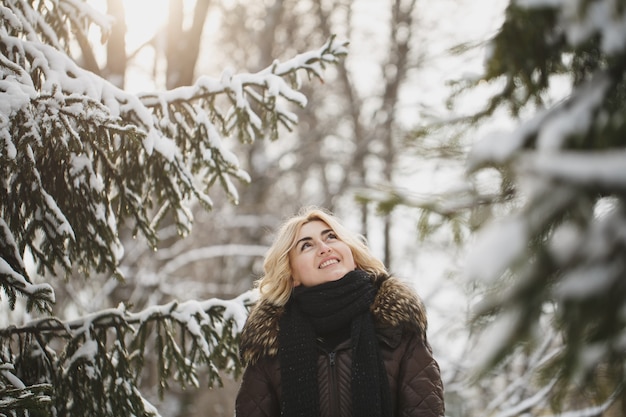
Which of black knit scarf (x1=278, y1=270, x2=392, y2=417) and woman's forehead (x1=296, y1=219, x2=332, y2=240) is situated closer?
black knit scarf (x1=278, y1=270, x2=392, y2=417)

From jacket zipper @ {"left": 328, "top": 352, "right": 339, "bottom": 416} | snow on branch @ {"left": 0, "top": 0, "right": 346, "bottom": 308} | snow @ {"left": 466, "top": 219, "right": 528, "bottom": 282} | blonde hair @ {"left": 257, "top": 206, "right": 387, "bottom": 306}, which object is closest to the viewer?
snow @ {"left": 466, "top": 219, "right": 528, "bottom": 282}

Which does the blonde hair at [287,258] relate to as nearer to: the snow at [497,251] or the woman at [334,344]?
the woman at [334,344]

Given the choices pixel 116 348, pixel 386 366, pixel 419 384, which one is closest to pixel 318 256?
pixel 386 366

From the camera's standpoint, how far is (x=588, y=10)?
3.01 feet

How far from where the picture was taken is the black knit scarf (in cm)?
218

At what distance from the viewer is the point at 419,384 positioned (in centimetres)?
219

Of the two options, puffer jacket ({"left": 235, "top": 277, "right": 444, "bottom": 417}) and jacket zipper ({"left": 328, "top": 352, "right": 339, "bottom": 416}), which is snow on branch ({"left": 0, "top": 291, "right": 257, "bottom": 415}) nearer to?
puffer jacket ({"left": 235, "top": 277, "right": 444, "bottom": 417})

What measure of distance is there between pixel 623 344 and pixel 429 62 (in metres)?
12.6

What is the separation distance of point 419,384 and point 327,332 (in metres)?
0.50

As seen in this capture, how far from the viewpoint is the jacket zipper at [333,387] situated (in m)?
2.26

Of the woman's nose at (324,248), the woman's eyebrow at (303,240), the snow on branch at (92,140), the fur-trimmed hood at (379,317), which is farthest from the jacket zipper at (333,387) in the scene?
the snow on branch at (92,140)

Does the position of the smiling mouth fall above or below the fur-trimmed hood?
above

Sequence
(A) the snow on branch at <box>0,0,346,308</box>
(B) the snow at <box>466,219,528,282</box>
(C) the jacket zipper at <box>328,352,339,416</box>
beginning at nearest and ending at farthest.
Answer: (B) the snow at <box>466,219,528,282</box>
(A) the snow on branch at <box>0,0,346,308</box>
(C) the jacket zipper at <box>328,352,339,416</box>

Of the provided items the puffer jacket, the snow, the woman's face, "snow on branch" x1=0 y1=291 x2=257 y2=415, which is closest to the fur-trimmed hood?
the puffer jacket
